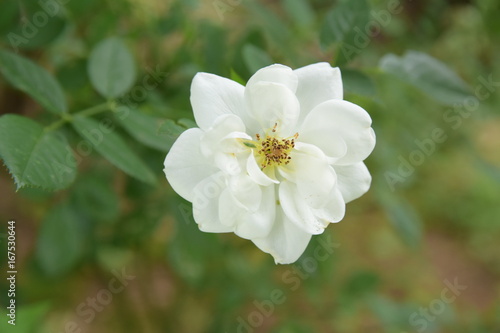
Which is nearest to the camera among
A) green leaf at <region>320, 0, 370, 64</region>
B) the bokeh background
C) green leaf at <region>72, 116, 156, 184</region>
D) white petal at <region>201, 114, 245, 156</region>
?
white petal at <region>201, 114, 245, 156</region>

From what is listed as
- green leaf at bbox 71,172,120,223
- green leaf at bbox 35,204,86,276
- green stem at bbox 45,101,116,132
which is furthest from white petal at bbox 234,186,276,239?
green leaf at bbox 35,204,86,276

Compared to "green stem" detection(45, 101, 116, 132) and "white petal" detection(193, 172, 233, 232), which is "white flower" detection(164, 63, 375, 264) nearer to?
"white petal" detection(193, 172, 233, 232)

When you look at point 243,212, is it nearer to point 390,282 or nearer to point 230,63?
point 230,63

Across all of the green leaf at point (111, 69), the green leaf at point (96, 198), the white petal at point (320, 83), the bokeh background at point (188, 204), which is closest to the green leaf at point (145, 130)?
the bokeh background at point (188, 204)

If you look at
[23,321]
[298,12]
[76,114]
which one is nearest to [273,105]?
[76,114]

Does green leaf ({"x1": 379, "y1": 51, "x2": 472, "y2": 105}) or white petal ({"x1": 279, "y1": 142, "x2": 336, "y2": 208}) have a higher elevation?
white petal ({"x1": 279, "y1": 142, "x2": 336, "y2": 208})

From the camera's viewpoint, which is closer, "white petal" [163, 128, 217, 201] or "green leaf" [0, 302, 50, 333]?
"white petal" [163, 128, 217, 201]
